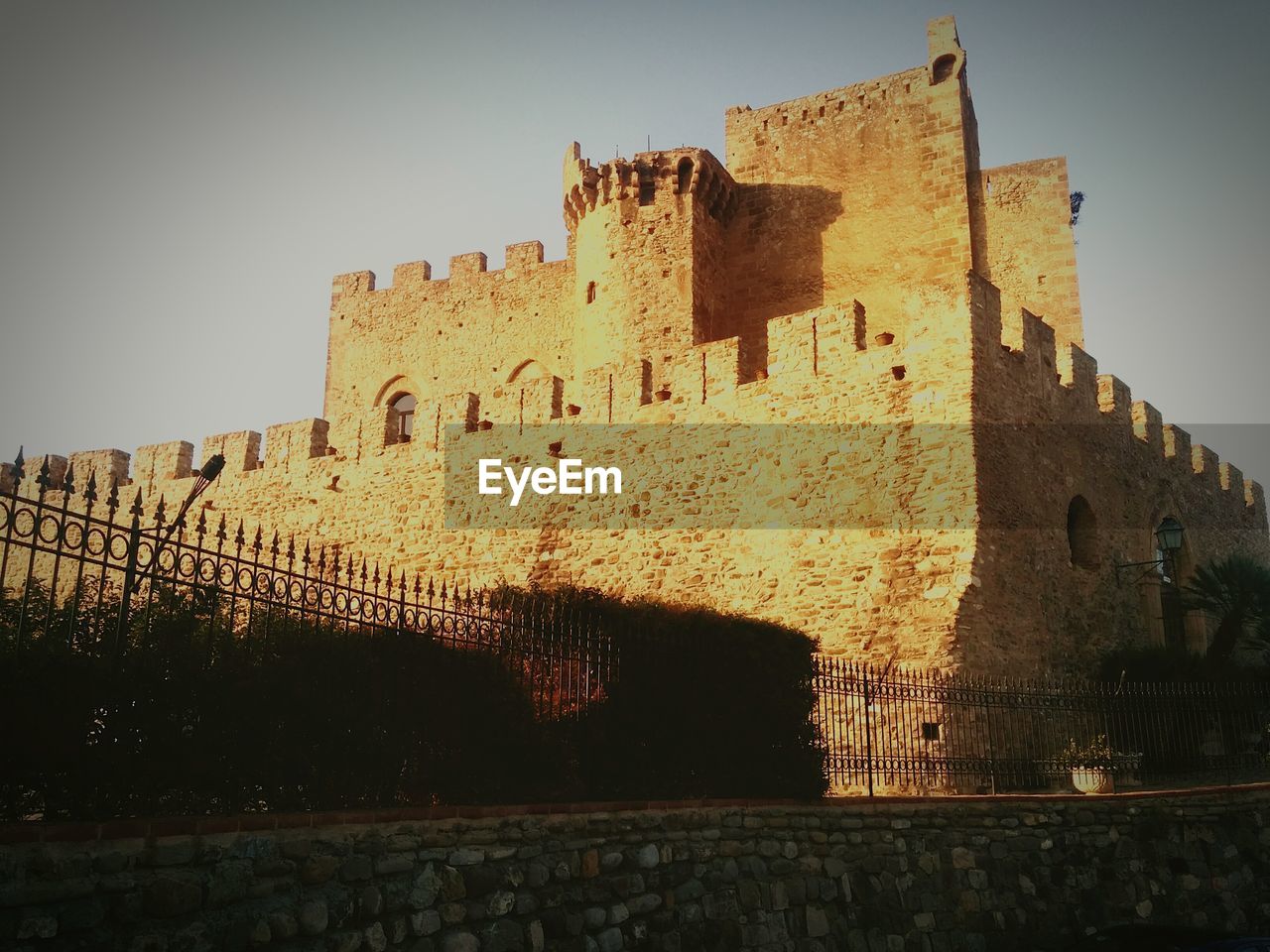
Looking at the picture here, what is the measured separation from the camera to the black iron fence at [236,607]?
5.66 metres

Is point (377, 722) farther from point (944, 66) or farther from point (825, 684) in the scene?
point (944, 66)

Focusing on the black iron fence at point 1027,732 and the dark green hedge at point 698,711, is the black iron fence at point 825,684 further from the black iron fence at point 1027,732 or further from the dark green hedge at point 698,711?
the dark green hedge at point 698,711

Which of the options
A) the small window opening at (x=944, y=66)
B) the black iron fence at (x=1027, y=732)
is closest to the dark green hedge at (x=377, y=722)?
the black iron fence at (x=1027, y=732)

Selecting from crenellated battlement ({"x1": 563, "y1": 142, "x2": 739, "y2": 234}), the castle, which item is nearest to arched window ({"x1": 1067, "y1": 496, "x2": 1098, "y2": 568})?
the castle

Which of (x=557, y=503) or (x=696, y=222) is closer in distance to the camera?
(x=557, y=503)

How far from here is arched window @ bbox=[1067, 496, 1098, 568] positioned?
17094 mm

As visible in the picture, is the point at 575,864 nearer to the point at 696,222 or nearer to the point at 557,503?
the point at 557,503

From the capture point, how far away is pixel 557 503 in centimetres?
1853

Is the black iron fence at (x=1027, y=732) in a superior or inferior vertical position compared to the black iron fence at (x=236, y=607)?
inferior

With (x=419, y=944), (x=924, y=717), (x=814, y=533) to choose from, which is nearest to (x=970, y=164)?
(x=814, y=533)

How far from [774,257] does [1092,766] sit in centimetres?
1273

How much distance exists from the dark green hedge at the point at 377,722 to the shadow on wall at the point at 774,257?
40.0ft

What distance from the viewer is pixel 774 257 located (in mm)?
22156

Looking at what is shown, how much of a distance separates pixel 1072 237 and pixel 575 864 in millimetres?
17336
